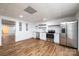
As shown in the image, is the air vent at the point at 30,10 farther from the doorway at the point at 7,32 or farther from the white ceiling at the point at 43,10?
the doorway at the point at 7,32

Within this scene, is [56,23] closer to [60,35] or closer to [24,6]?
[60,35]

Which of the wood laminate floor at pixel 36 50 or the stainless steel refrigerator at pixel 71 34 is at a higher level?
the stainless steel refrigerator at pixel 71 34

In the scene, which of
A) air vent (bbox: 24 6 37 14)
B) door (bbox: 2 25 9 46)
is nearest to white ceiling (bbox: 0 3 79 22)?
air vent (bbox: 24 6 37 14)

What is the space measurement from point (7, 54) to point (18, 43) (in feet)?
1.24

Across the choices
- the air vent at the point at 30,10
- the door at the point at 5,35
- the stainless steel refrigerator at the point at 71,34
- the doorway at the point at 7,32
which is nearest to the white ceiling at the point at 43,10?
the air vent at the point at 30,10

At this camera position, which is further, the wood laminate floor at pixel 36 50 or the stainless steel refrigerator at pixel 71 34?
the stainless steel refrigerator at pixel 71 34

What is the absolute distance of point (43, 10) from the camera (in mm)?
1642

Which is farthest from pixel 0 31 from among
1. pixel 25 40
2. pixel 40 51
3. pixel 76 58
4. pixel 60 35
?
pixel 76 58

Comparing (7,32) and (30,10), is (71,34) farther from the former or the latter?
(7,32)

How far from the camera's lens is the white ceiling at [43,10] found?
1500 mm

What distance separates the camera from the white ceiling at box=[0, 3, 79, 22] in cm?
150

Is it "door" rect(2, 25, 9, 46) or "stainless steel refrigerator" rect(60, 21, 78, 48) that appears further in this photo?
"stainless steel refrigerator" rect(60, 21, 78, 48)

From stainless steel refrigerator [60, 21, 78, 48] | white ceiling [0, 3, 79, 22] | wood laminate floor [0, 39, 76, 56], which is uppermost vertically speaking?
white ceiling [0, 3, 79, 22]

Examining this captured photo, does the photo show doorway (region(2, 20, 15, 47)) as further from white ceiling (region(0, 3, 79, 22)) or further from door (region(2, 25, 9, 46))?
white ceiling (region(0, 3, 79, 22))
